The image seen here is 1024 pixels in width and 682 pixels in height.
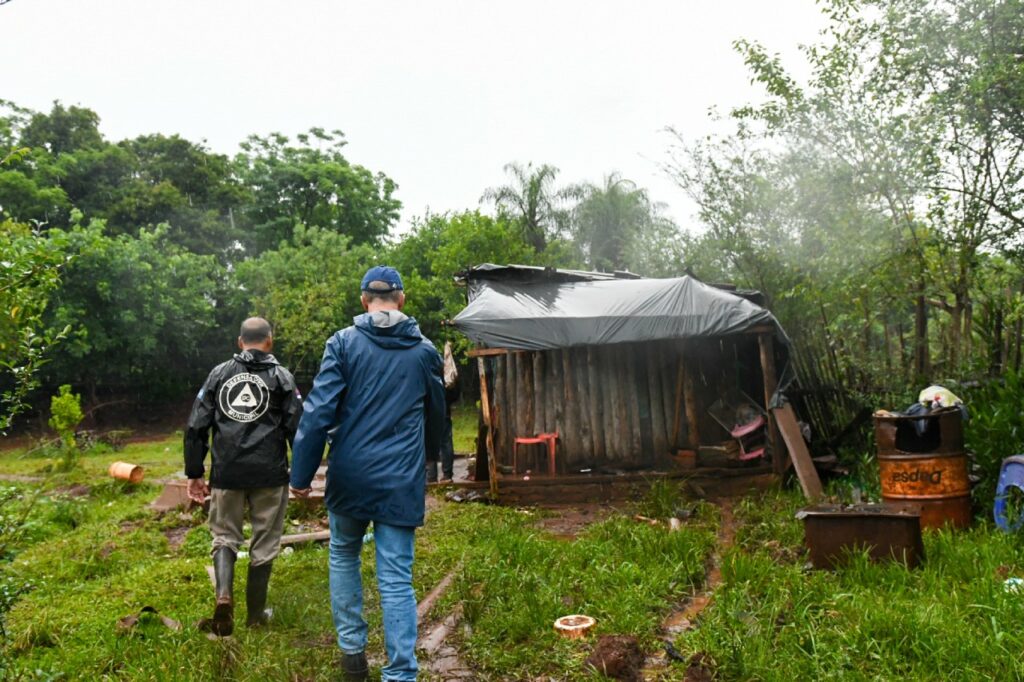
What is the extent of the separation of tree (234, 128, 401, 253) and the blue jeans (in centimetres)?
2672

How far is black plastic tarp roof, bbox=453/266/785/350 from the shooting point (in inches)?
317

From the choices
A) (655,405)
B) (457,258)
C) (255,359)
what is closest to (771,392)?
(655,405)

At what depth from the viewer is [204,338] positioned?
925 inches

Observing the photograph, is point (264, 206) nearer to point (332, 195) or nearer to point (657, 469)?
point (332, 195)

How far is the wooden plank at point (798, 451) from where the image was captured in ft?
24.7

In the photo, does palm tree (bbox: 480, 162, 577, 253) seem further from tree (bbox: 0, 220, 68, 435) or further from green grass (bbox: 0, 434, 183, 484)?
tree (bbox: 0, 220, 68, 435)

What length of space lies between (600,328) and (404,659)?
534 centimetres

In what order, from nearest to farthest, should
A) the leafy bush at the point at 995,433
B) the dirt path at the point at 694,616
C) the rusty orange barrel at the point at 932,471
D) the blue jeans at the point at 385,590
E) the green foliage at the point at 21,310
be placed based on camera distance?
the green foliage at the point at 21,310 → the blue jeans at the point at 385,590 → the dirt path at the point at 694,616 → the rusty orange barrel at the point at 932,471 → the leafy bush at the point at 995,433

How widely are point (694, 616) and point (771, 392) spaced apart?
4.59m

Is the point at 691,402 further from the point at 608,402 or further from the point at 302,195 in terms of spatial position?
the point at 302,195

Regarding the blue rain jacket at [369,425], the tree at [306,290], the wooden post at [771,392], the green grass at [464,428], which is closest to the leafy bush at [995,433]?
the wooden post at [771,392]

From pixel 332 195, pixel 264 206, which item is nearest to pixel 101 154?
pixel 264 206

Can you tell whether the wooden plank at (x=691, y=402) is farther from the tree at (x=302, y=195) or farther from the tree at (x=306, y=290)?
the tree at (x=302, y=195)

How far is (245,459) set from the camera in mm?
4270
